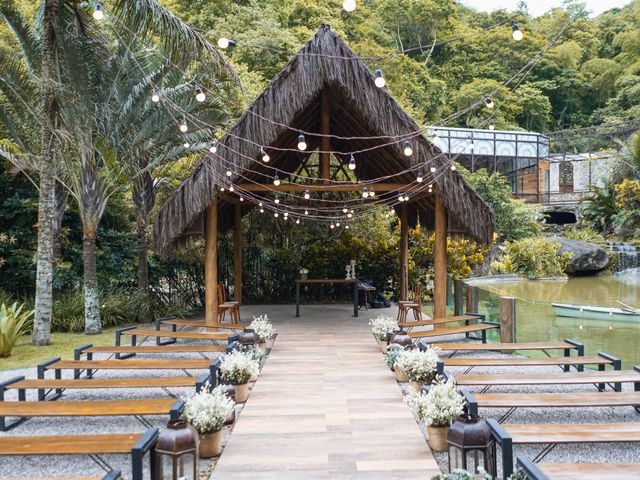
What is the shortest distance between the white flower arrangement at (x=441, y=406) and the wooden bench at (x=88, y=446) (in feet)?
6.22

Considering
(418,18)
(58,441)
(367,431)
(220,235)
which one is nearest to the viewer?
(58,441)

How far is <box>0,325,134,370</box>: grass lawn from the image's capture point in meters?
6.64

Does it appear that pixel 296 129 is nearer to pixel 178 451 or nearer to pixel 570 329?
pixel 570 329

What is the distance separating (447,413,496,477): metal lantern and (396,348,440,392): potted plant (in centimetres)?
151

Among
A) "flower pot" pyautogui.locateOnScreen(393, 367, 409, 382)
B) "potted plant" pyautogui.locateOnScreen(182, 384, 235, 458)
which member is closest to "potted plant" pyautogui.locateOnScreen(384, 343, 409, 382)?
"flower pot" pyautogui.locateOnScreen(393, 367, 409, 382)

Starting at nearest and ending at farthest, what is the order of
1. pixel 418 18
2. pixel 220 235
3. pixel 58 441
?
pixel 58 441 → pixel 220 235 → pixel 418 18

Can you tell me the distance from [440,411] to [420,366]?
3.74 ft

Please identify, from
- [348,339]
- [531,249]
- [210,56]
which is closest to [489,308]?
[348,339]

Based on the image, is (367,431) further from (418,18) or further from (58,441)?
(418,18)

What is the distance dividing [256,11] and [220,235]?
34.5 ft

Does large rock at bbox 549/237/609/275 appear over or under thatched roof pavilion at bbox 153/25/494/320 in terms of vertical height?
under

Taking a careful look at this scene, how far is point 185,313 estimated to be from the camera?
10.8m

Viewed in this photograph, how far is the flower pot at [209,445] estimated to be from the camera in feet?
11.2

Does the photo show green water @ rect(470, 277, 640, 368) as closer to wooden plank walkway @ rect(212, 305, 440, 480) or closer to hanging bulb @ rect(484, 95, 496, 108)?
wooden plank walkway @ rect(212, 305, 440, 480)
